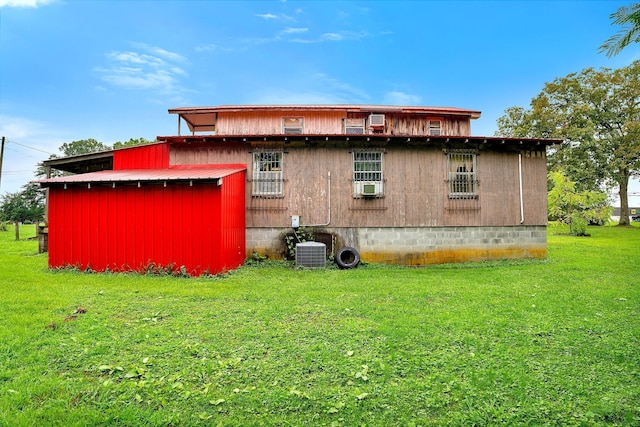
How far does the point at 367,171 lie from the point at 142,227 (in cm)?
677

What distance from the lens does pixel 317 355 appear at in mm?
3615

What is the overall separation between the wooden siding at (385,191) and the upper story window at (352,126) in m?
3.70

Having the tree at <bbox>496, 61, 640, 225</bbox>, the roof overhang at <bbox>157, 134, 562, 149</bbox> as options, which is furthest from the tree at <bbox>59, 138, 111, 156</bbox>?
the tree at <bbox>496, 61, 640, 225</bbox>

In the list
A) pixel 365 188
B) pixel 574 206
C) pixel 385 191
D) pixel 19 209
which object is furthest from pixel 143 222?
pixel 574 206

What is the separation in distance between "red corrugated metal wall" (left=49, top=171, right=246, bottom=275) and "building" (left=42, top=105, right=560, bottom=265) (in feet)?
6.80

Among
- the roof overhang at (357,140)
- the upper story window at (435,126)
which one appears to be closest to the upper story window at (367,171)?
the roof overhang at (357,140)

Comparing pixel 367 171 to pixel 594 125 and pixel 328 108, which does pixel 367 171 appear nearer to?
pixel 328 108

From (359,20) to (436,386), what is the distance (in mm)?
14836

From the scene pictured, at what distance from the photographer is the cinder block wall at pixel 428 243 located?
34.7ft

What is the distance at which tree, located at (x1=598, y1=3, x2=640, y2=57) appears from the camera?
6.80 feet

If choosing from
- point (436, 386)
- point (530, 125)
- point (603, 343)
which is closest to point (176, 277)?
point (436, 386)

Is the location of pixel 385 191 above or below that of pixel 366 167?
below

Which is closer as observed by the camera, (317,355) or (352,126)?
(317,355)

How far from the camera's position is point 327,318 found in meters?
4.93
